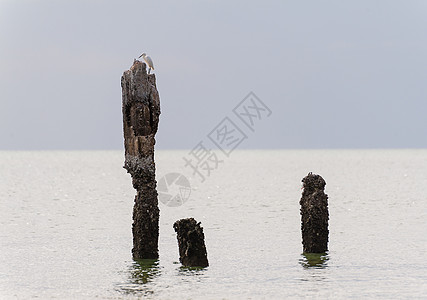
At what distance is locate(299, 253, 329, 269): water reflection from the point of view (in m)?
31.3

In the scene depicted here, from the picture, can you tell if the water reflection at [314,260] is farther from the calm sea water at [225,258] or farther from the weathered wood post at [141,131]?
the weathered wood post at [141,131]

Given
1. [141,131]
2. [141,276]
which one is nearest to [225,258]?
[141,276]

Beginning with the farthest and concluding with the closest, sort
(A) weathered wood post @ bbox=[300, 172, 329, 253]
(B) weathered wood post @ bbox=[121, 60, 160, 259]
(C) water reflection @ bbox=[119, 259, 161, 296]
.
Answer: (A) weathered wood post @ bbox=[300, 172, 329, 253], (B) weathered wood post @ bbox=[121, 60, 160, 259], (C) water reflection @ bbox=[119, 259, 161, 296]

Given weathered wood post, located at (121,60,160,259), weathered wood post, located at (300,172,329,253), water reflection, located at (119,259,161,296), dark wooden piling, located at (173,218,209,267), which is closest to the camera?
water reflection, located at (119,259,161,296)

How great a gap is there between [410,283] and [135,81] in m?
12.8

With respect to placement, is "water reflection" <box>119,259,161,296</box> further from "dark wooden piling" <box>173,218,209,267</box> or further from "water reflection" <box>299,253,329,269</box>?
"water reflection" <box>299,253,329,269</box>

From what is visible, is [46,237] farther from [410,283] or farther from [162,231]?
[410,283]

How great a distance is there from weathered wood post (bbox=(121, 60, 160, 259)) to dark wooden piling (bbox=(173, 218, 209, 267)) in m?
1.38

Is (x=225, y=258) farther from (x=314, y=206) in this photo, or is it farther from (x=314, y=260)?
(x=314, y=206)

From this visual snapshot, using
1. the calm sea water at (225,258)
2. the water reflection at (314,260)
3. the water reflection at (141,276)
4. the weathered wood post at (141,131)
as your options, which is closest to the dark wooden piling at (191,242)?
the calm sea water at (225,258)

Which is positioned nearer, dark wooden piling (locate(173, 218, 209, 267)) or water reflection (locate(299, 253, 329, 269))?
dark wooden piling (locate(173, 218, 209, 267))

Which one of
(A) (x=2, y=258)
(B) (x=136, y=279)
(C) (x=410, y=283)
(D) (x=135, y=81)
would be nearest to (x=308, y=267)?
(C) (x=410, y=283)

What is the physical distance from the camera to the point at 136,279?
2869cm

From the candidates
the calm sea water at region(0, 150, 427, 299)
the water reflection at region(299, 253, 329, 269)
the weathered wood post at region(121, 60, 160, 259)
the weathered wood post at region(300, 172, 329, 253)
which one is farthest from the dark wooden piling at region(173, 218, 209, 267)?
the weathered wood post at region(300, 172, 329, 253)
